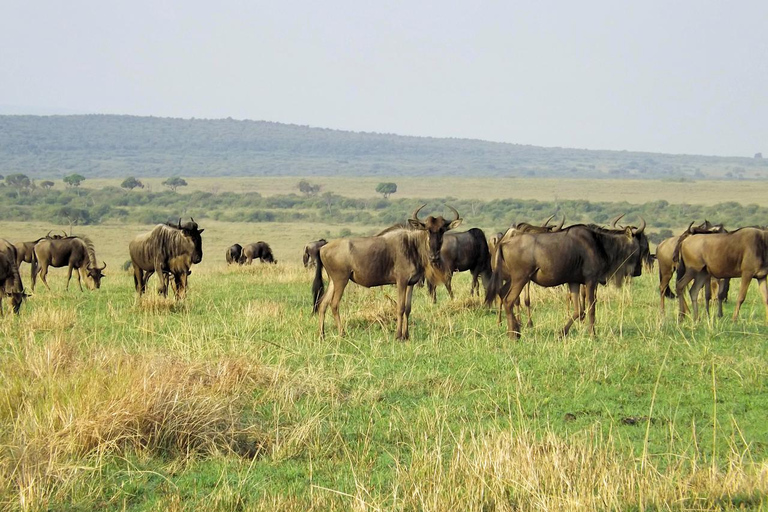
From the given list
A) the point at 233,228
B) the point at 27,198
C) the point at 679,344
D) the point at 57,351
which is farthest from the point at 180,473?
the point at 27,198

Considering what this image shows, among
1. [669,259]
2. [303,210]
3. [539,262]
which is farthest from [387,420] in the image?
[303,210]

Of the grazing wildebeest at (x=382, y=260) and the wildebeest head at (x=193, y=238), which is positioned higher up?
the grazing wildebeest at (x=382, y=260)

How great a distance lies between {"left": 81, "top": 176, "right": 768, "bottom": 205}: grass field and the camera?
8844 centimetres

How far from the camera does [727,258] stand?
11.4m

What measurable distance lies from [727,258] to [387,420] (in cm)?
649

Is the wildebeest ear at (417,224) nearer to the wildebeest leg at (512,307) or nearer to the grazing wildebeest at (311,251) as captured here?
the wildebeest leg at (512,307)

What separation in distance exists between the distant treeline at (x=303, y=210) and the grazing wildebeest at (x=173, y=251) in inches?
1423

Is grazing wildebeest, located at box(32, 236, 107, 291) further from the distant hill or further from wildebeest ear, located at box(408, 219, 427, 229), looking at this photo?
the distant hill

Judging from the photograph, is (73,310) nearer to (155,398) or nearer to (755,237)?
(155,398)

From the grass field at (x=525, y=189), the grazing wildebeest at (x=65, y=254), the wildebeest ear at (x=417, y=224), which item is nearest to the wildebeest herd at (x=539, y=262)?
the wildebeest ear at (x=417, y=224)

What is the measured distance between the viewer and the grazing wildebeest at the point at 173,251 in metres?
14.4

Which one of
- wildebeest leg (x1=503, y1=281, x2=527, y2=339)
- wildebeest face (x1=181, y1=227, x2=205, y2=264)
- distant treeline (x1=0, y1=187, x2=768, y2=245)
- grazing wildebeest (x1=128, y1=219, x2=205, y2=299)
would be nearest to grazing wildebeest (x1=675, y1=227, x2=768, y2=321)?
wildebeest leg (x1=503, y1=281, x2=527, y2=339)

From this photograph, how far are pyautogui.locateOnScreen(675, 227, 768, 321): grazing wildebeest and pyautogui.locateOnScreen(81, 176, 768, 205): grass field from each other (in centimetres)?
6935

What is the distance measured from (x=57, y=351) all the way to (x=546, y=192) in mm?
94919
